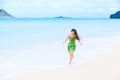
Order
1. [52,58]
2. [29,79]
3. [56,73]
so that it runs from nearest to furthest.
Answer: [29,79], [56,73], [52,58]

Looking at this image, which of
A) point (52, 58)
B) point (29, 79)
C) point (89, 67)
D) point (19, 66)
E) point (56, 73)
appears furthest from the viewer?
point (52, 58)

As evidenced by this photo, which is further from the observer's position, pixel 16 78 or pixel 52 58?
pixel 52 58

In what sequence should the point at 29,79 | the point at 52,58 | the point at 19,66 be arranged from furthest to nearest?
the point at 52,58
the point at 19,66
the point at 29,79

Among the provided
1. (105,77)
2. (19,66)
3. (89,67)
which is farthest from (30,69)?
(105,77)

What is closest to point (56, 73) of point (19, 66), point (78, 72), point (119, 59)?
point (78, 72)

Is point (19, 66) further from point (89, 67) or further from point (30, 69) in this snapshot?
point (89, 67)

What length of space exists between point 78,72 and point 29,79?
136 centimetres

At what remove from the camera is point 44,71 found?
9.84m

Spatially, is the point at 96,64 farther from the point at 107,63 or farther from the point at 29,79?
the point at 29,79

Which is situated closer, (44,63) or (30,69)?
(30,69)

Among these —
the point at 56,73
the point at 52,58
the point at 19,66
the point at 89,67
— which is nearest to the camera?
the point at 56,73

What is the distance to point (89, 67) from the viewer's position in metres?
10.3

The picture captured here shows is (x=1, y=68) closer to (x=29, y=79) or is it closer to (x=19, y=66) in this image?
(x=19, y=66)

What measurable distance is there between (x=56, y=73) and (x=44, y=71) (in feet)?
1.69
